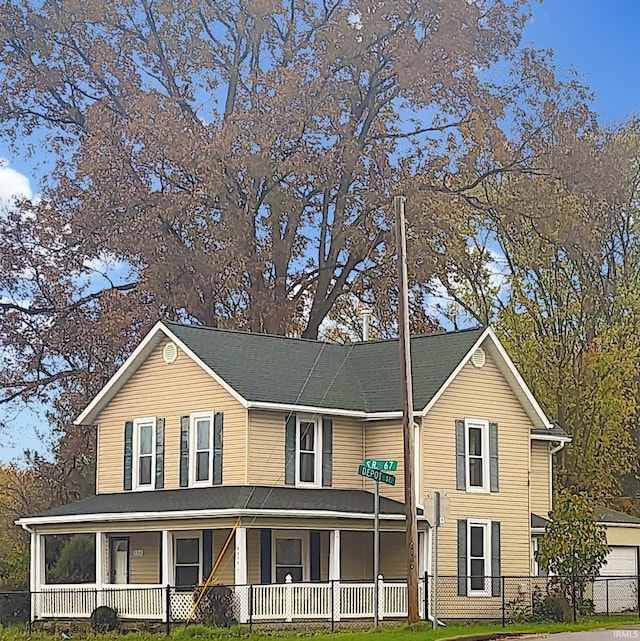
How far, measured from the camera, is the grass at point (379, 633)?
3036 cm

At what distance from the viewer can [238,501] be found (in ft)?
116

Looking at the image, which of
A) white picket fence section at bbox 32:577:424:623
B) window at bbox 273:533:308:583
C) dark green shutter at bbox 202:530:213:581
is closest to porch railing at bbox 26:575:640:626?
white picket fence section at bbox 32:577:424:623

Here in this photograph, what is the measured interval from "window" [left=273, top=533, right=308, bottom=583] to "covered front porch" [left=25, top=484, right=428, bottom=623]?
3 cm

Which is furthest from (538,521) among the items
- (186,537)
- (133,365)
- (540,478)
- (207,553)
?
(133,365)

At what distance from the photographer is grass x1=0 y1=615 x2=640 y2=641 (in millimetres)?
30359

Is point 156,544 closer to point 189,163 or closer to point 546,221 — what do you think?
point 189,163

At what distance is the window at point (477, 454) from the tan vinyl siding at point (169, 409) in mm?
6816

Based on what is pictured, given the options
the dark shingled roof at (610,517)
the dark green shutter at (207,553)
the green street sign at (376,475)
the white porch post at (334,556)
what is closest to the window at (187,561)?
the dark green shutter at (207,553)

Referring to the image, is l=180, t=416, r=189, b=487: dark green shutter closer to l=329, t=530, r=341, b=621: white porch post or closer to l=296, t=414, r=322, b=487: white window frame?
l=296, t=414, r=322, b=487: white window frame

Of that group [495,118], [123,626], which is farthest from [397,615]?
[495,118]

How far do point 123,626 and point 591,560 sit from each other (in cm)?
1257

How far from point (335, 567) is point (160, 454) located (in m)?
6.37

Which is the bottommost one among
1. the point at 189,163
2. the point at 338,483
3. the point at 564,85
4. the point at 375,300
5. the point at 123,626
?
the point at 123,626

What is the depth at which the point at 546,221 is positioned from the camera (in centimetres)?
5159
